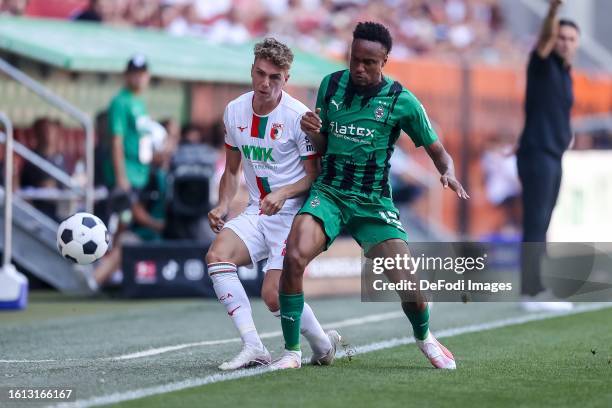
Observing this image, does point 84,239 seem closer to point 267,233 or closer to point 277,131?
point 267,233

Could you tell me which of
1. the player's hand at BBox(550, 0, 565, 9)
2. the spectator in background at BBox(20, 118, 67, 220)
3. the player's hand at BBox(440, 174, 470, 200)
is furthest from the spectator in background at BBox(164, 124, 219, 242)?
the player's hand at BBox(440, 174, 470, 200)

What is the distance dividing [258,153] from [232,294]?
2.64ft

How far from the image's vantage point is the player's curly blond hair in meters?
7.20

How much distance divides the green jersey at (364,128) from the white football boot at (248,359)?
98 cm

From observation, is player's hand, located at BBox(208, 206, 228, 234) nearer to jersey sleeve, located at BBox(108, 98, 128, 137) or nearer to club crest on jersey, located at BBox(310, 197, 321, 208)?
club crest on jersey, located at BBox(310, 197, 321, 208)

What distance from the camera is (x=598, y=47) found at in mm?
28688

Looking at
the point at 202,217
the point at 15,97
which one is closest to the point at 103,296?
the point at 202,217

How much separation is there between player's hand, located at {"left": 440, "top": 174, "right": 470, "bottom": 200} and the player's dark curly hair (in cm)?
75

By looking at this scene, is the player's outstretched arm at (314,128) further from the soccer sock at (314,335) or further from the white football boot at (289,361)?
the white football boot at (289,361)

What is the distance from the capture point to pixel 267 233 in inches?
297

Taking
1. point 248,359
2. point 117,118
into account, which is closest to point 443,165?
point 248,359

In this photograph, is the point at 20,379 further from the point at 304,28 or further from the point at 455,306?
the point at 304,28

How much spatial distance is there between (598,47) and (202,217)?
16.7 meters

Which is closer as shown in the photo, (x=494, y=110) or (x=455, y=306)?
(x=455, y=306)
